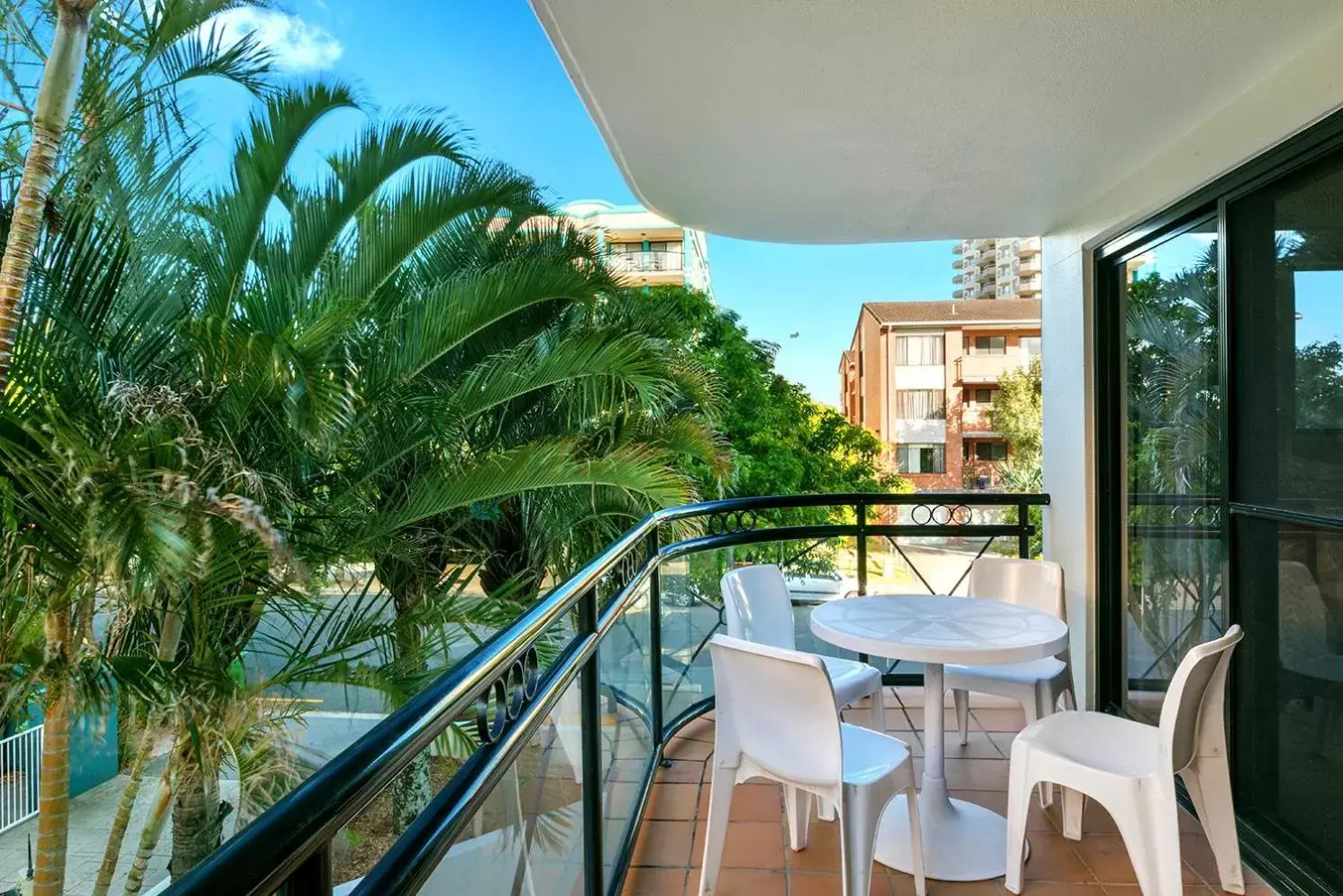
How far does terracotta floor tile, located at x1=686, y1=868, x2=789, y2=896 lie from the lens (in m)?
2.07

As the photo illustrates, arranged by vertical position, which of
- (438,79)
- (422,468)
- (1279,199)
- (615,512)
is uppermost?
(438,79)

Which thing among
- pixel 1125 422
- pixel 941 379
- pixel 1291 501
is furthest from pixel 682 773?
pixel 941 379

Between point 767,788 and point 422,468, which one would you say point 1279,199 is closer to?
point 767,788

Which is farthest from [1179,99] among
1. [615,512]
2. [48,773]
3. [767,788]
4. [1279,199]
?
[48,773]

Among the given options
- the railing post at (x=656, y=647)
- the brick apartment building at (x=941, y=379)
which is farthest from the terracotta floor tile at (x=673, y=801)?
the brick apartment building at (x=941, y=379)

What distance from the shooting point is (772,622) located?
8.95 ft

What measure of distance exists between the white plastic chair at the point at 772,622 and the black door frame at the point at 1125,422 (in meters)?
Result: 1.06

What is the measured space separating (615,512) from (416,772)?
5.84 feet

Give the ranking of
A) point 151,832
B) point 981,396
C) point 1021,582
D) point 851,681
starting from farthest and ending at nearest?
point 981,396
point 151,832
point 1021,582
point 851,681

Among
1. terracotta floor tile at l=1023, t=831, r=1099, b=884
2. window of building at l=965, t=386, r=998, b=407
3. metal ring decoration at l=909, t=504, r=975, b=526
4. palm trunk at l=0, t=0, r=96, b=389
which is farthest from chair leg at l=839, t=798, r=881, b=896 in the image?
window of building at l=965, t=386, r=998, b=407

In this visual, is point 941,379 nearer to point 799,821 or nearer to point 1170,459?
point 1170,459

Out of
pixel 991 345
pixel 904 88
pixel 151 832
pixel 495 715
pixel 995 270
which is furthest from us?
pixel 995 270

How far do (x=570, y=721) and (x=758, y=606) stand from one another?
119 centimetres

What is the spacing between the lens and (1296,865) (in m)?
2.03
